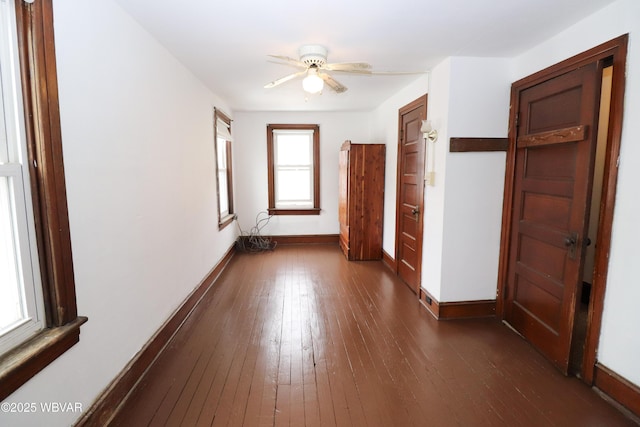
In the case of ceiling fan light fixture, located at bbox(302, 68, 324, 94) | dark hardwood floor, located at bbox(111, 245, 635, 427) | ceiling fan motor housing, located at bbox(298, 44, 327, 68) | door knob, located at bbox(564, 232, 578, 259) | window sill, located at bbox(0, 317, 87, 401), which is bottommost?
dark hardwood floor, located at bbox(111, 245, 635, 427)

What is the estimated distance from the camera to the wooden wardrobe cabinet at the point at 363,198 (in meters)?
4.76

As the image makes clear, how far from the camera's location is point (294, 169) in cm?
582

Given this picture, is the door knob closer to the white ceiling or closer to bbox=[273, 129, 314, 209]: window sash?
the white ceiling

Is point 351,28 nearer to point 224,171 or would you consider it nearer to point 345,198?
point 345,198

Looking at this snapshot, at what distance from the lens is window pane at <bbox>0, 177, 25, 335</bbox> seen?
1287 millimetres

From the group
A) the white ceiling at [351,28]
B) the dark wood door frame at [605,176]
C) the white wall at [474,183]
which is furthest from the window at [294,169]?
the dark wood door frame at [605,176]

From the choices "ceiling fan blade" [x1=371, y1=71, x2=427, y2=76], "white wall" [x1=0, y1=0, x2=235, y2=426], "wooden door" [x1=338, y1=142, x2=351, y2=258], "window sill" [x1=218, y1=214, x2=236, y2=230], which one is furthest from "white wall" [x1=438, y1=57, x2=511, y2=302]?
"window sill" [x1=218, y1=214, x2=236, y2=230]

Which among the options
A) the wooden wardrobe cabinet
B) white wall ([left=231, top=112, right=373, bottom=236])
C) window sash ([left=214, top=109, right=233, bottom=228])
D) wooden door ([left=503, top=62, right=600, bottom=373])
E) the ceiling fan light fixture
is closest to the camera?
wooden door ([left=503, top=62, right=600, bottom=373])

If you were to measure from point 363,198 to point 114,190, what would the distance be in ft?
11.4

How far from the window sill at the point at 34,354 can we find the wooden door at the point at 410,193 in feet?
9.68

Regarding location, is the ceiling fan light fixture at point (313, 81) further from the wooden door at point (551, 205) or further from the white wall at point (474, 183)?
the wooden door at point (551, 205)

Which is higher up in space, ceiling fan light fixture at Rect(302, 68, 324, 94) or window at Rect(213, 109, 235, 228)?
ceiling fan light fixture at Rect(302, 68, 324, 94)

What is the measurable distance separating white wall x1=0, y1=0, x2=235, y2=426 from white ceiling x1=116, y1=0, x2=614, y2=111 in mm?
272

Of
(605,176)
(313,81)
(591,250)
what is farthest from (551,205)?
(313,81)
